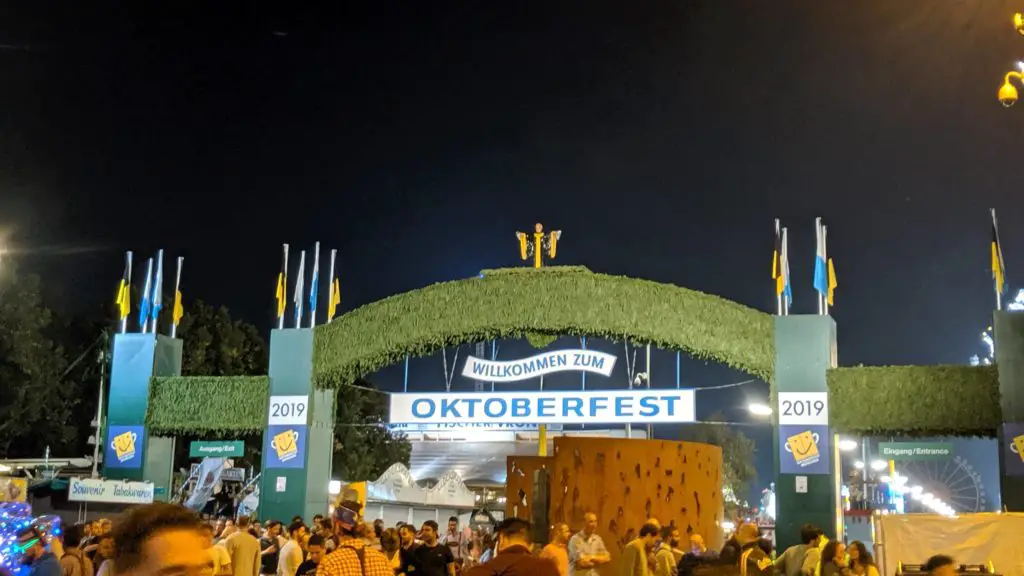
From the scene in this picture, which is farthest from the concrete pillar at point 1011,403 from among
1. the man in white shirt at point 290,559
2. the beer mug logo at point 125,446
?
the beer mug logo at point 125,446

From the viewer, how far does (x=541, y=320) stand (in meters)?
23.2

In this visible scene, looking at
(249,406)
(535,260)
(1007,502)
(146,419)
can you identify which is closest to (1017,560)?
(1007,502)

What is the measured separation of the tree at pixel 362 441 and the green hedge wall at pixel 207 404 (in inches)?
640

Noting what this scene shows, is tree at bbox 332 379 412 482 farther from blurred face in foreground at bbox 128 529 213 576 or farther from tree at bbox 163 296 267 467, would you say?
blurred face in foreground at bbox 128 529 213 576

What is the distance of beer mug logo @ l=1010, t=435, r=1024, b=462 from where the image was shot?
64.7ft

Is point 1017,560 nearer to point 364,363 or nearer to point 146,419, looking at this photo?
point 364,363

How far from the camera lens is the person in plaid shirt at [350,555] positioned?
6.10 metres

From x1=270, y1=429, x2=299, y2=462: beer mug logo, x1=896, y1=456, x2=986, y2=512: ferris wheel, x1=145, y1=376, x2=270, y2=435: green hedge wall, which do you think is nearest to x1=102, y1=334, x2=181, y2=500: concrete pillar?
x1=145, y1=376, x2=270, y2=435: green hedge wall

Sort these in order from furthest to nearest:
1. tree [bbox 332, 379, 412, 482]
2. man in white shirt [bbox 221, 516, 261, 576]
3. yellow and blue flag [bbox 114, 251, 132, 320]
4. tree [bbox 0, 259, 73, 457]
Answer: tree [bbox 332, 379, 412, 482], tree [bbox 0, 259, 73, 457], yellow and blue flag [bbox 114, 251, 132, 320], man in white shirt [bbox 221, 516, 261, 576]

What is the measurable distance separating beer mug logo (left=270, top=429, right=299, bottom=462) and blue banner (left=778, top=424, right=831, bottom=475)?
11192mm

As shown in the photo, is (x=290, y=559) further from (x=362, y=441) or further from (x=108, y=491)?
(x=362, y=441)

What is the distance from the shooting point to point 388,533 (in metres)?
10.6

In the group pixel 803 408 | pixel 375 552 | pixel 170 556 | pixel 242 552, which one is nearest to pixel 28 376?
pixel 242 552

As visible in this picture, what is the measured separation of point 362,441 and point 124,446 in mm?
20308
